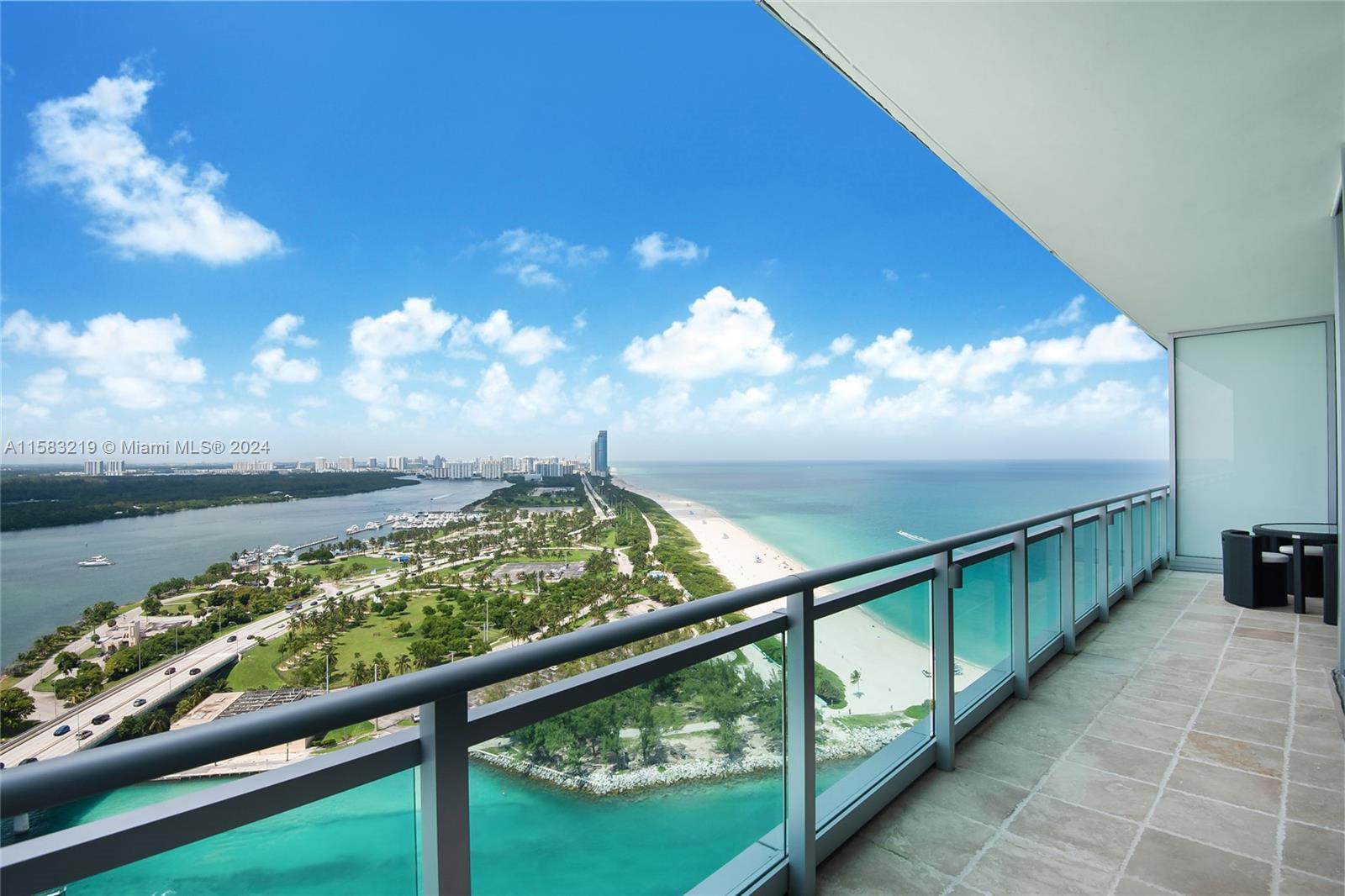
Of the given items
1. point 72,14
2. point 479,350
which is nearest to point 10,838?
point 72,14

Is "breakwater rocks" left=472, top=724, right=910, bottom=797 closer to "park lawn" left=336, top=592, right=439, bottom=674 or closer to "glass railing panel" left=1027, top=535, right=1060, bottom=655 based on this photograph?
"glass railing panel" left=1027, top=535, right=1060, bottom=655

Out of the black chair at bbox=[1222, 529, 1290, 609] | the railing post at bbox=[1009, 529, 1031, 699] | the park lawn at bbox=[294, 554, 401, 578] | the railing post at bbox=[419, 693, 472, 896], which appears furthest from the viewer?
the park lawn at bbox=[294, 554, 401, 578]

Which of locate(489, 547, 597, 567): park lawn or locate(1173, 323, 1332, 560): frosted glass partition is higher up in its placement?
locate(1173, 323, 1332, 560): frosted glass partition

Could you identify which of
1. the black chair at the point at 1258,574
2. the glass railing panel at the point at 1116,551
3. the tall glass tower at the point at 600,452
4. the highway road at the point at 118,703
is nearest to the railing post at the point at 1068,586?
the glass railing panel at the point at 1116,551

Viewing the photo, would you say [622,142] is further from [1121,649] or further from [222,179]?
[1121,649]

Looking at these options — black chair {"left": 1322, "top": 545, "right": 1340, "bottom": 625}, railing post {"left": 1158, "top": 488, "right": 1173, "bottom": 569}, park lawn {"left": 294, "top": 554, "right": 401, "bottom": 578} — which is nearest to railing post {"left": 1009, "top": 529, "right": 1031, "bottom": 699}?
black chair {"left": 1322, "top": 545, "right": 1340, "bottom": 625}

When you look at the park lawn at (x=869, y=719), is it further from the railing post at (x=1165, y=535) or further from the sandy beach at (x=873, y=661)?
the railing post at (x=1165, y=535)
